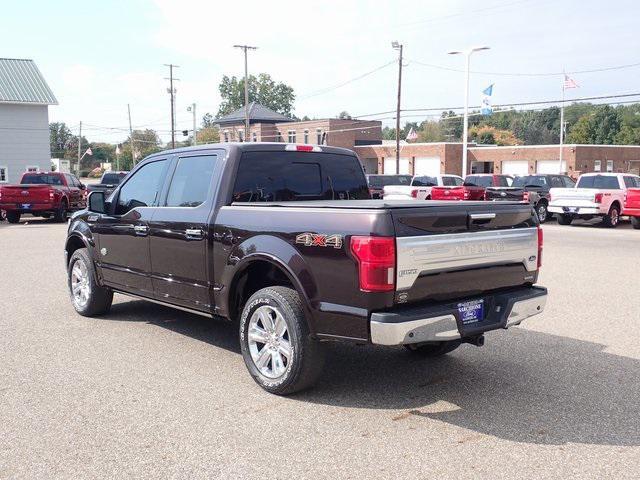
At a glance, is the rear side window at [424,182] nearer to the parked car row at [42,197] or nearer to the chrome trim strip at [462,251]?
the parked car row at [42,197]

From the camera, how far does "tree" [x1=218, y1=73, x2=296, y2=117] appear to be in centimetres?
12925

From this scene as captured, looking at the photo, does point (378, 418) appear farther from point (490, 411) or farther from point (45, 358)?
point (45, 358)

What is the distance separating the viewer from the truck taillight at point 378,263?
168 inches

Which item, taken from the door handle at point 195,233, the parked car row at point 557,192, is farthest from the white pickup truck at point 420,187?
the door handle at point 195,233

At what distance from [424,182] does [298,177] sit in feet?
76.6

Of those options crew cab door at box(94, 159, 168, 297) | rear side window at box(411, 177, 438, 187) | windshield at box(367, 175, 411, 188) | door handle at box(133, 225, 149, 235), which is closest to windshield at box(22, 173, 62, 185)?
windshield at box(367, 175, 411, 188)

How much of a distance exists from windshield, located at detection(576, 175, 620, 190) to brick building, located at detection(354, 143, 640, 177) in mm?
37782

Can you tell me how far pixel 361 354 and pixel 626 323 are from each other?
134 inches

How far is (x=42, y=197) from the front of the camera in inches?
898

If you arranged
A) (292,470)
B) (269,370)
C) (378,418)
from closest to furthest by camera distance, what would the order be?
1. (292,470)
2. (378,418)
3. (269,370)

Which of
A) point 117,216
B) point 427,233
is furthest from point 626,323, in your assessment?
point 117,216

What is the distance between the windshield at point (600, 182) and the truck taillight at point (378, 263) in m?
20.8

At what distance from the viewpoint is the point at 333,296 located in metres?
4.57

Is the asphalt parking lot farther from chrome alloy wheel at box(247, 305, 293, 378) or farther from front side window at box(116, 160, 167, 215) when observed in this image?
front side window at box(116, 160, 167, 215)
